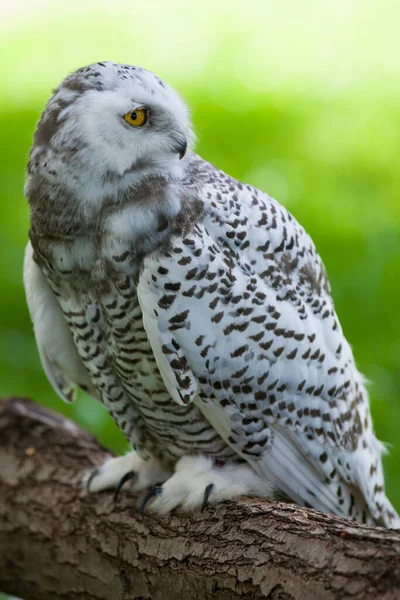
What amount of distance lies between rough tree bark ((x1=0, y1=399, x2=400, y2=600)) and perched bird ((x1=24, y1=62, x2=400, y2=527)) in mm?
183

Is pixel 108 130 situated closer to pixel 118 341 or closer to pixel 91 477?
pixel 118 341

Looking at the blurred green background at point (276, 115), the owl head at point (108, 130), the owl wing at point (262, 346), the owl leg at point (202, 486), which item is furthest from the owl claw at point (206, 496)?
the blurred green background at point (276, 115)

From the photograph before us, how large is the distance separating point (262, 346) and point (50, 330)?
92cm

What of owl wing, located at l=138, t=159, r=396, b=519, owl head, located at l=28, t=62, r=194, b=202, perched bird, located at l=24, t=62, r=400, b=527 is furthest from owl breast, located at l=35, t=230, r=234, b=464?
owl head, located at l=28, t=62, r=194, b=202

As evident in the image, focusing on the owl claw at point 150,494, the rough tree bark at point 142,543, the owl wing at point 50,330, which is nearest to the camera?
the rough tree bark at point 142,543

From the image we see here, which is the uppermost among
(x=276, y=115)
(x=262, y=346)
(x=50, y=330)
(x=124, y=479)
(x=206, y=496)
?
(x=276, y=115)

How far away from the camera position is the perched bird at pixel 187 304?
3.04m

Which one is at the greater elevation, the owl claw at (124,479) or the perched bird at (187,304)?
the perched bird at (187,304)

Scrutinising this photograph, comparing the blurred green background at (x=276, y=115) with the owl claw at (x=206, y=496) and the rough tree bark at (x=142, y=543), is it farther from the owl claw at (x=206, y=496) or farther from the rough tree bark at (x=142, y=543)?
the owl claw at (x=206, y=496)

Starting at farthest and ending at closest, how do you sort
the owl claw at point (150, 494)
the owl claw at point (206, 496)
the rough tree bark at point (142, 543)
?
the owl claw at point (150, 494) → the owl claw at point (206, 496) → the rough tree bark at point (142, 543)

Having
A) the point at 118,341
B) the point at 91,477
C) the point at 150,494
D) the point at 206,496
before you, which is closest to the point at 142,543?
the point at 150,494

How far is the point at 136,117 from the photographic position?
3.02 meters

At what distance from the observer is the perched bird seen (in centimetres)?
304

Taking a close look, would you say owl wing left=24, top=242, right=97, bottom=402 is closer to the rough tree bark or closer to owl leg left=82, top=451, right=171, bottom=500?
owl leg left=82, top=451, right=171, bottom=500
